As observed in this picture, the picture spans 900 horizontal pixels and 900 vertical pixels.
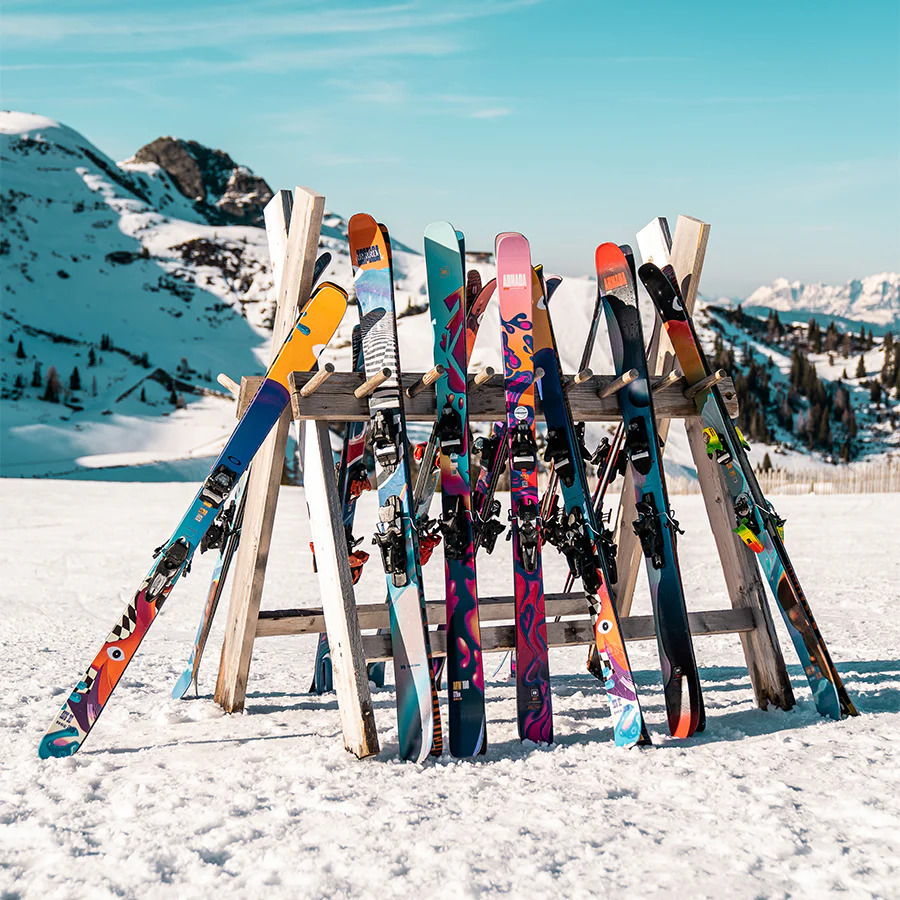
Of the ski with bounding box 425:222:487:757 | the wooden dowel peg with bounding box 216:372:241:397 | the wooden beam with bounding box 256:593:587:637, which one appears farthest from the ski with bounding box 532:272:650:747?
the wooden dowel peg with bounding box 216:372:241:397

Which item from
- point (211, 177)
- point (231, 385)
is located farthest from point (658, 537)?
point (211, 177)

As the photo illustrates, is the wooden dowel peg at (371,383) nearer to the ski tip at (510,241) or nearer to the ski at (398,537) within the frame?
the ski at (398,537)

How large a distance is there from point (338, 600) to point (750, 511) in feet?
5.47

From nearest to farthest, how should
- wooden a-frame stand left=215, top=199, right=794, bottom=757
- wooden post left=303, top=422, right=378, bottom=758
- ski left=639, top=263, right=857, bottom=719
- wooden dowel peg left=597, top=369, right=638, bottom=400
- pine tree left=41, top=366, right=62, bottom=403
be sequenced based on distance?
wooden post left=303, top=422, right=378, bottom=758 → wooden a-frame stand left=215, top=199, right=794, bottom=757 → ski left=639, top=263, right=857, bottom=719 → wooden dowel peg left=597, top=369, right=638, bottom=400 → pine tree left=41, top=366, right=62, bottom=403

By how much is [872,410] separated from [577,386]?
155 ft

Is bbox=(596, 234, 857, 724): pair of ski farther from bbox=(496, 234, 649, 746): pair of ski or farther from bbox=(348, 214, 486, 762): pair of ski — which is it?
bbox=(348, 214, 486, 762): pair of ski

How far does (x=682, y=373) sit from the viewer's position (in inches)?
135

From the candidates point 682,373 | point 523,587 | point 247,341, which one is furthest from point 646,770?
point 247,341

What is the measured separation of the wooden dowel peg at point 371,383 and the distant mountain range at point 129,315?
1997 centimetres

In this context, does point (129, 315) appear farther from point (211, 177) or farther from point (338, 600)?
point (338, 600)

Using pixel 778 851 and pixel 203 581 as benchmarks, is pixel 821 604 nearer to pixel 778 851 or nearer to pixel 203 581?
pixel 778 851

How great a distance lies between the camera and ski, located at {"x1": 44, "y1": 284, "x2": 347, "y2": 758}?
9.55 feet

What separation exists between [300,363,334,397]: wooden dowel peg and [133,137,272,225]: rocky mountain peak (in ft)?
205

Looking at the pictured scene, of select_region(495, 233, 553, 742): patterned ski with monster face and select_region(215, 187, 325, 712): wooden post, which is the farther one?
select_region(215, 187, 325, 712): wooden post
